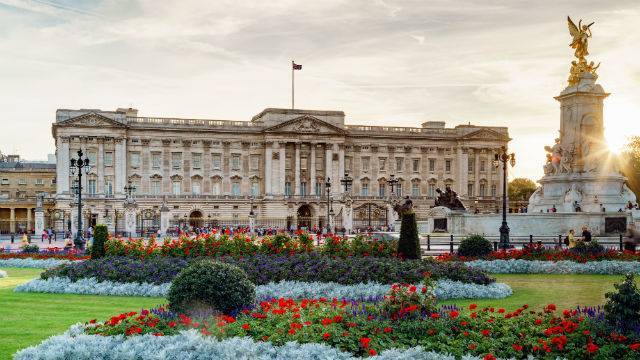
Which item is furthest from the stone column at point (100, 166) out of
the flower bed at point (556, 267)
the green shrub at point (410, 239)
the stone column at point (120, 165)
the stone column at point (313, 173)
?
the green shrub at point (410, 239)

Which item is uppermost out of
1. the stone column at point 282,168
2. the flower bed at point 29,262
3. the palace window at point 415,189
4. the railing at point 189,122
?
the railing at point 189,122

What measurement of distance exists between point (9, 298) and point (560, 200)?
2965 cm

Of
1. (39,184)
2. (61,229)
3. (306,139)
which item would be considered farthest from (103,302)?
(39,184)

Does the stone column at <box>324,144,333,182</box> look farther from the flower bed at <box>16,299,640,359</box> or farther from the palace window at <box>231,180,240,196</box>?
the flower bed at <box>16,299,640,359</box>

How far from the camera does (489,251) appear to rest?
25.7 meters

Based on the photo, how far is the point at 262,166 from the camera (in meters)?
88.1

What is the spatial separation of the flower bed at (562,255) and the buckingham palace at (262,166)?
53.6m

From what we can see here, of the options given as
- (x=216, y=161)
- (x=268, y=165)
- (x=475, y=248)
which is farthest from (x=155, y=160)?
(x=475, y=248)

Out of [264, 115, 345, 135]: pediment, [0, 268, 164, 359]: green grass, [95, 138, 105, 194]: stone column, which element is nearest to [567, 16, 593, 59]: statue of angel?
[0, 268, 164, 359]: green grass

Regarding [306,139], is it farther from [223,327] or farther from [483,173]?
[223,327]

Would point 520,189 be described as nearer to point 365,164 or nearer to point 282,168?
point 365,164

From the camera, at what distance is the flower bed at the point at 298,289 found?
1697cm

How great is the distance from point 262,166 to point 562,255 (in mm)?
65853

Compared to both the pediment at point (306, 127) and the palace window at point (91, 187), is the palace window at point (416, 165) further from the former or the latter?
the palace window at point (91, 187)
